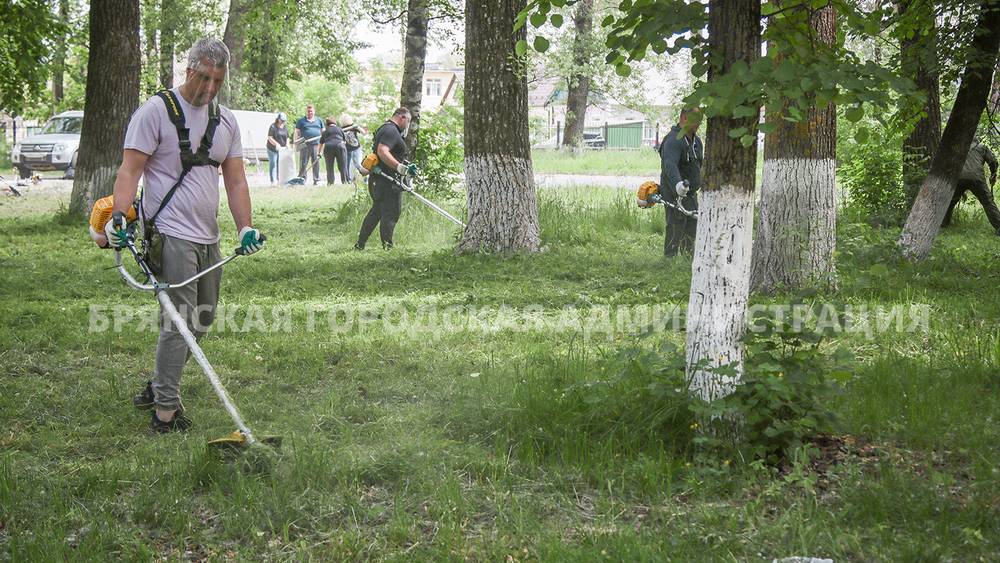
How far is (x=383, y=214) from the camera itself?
38.7 ft

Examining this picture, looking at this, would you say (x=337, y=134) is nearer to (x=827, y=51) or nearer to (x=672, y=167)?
(x=672, y=167)

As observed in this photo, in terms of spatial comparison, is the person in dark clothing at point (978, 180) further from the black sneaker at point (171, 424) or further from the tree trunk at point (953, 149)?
the black sneaker at point (171, 424)

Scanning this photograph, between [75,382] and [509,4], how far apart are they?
5987 millimetres

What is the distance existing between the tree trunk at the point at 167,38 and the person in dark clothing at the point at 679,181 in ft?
59.9

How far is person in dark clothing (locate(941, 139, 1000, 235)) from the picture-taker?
39.3 ft

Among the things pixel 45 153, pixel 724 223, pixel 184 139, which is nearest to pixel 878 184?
pixel 724 223

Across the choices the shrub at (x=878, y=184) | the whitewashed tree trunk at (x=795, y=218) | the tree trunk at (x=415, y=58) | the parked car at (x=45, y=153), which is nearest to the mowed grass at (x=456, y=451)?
the whitewashed tree trunk at (x=795, y=218)

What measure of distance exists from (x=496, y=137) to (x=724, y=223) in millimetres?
6305

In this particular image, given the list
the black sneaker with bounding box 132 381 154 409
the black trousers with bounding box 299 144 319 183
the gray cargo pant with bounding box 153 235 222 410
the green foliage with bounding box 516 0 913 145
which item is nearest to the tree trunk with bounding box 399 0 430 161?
the black trousers with bounding box 299 144 319 183

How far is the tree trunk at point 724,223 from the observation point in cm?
431

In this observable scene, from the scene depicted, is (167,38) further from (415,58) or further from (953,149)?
(953,149)

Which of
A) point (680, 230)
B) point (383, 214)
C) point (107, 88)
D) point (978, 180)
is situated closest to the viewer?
point (680, 230)

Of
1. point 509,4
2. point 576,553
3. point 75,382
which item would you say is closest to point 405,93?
point 509,4

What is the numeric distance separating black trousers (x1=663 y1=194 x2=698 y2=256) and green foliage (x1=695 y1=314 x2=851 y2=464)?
6.24 metres
